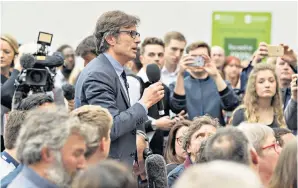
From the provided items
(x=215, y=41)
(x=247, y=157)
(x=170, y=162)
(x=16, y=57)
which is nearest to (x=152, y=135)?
(x=170, y=162)

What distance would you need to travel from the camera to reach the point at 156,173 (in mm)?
4438

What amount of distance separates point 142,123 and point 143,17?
6.89 metres

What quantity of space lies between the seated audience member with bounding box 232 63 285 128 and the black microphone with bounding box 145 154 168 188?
234 cm

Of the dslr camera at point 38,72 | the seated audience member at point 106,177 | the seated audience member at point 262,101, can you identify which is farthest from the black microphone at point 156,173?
the seated audience member at point 262,101

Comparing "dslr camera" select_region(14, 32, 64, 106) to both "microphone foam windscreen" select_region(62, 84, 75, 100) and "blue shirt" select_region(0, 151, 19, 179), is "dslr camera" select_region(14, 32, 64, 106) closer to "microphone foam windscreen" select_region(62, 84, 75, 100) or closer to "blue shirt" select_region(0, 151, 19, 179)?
"microphone foam windscreen" select_region(62, 84, 75, 100)

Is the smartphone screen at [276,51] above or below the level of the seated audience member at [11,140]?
above

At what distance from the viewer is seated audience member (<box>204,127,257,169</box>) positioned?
11.5 feet

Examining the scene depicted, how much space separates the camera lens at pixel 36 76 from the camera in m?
6.29

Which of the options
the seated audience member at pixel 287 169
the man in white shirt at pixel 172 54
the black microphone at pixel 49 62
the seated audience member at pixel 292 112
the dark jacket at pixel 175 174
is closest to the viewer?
the seated audience member at pixel 287 169

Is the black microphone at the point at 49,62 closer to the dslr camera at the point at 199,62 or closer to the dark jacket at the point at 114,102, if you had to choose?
the dslr camera at the point at 199,62

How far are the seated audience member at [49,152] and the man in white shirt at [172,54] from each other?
4789mm

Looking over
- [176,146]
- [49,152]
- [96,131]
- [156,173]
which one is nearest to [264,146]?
[156,173]

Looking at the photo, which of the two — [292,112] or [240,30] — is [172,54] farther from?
[240,30]

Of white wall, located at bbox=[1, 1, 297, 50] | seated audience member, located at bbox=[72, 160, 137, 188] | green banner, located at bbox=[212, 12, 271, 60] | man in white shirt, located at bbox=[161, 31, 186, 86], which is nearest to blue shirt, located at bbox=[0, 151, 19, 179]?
seated audience member, located at bbox=[72, 160, 137, 188]
